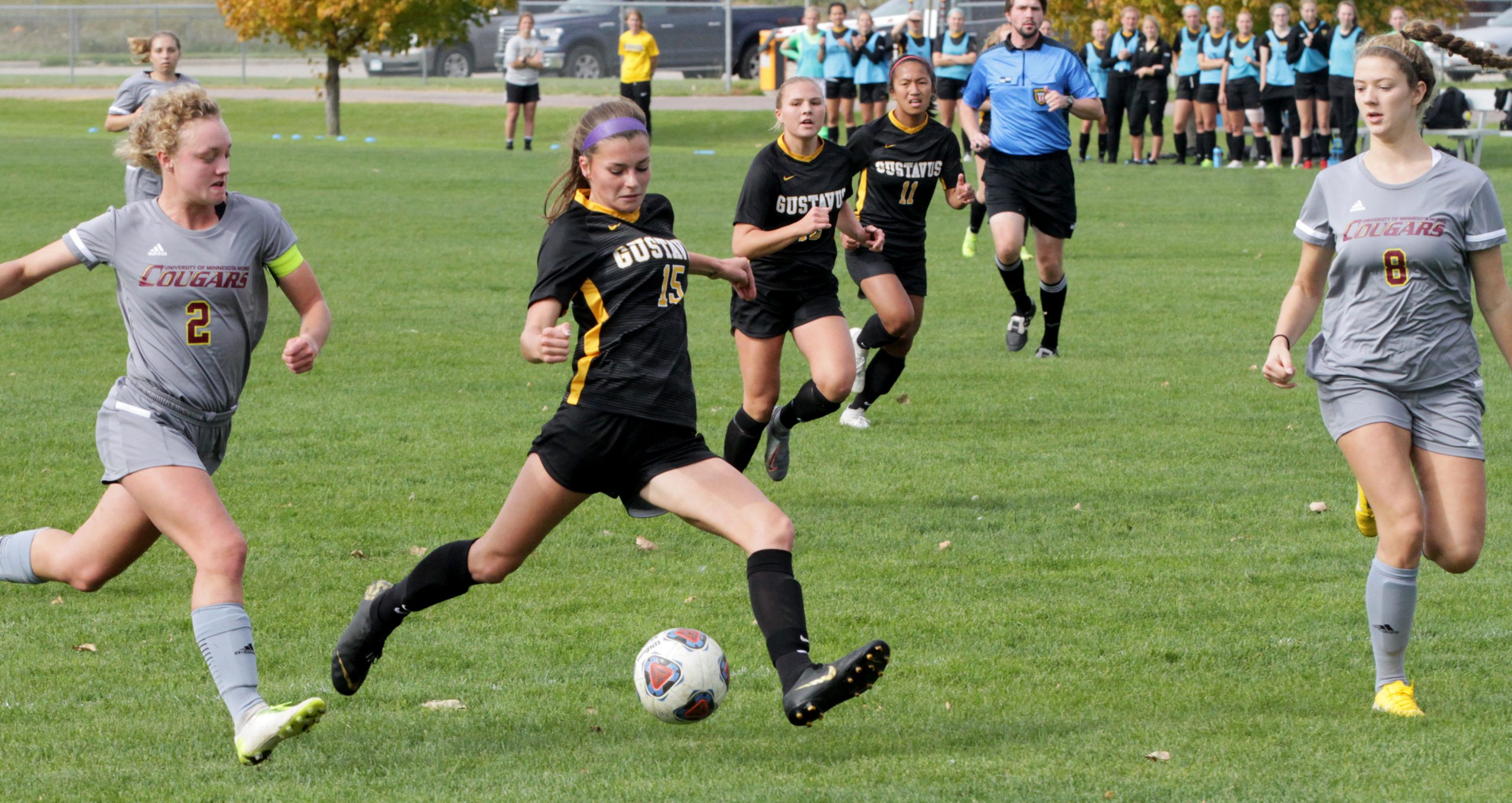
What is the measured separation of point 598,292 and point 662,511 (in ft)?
2.29

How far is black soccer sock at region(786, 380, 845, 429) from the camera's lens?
854 centimetres

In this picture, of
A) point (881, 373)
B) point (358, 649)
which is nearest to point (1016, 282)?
point (881, 373)

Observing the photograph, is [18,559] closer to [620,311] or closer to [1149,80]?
[620,311]

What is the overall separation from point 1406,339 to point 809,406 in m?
3.74

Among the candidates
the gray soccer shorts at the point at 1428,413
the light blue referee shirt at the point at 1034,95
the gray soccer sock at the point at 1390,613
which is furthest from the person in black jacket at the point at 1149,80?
the gray soccer sock at the point at 1390,613

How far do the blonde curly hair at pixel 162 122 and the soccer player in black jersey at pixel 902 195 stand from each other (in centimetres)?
485

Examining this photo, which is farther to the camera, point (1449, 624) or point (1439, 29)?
point (1449, 624)

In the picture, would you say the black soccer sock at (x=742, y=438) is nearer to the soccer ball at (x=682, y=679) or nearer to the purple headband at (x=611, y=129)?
the purple headband at (x=611, y=129)

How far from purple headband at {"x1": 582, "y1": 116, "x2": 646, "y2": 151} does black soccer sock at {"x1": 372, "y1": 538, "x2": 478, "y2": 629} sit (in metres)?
1.31

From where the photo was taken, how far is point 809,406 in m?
8.58

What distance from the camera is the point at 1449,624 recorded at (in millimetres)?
6387

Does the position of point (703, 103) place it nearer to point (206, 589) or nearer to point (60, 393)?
point (60, 393)

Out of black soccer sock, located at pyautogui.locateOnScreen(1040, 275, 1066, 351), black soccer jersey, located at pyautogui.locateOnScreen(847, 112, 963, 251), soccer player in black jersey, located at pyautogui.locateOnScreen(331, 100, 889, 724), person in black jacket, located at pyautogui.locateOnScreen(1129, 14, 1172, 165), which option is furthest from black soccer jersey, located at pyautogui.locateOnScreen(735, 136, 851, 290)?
person in black jacket, located at pyautogui.locateOnScreen(1129, 14, 1172, 165)

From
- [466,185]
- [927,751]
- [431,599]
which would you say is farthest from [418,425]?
[466,185]
